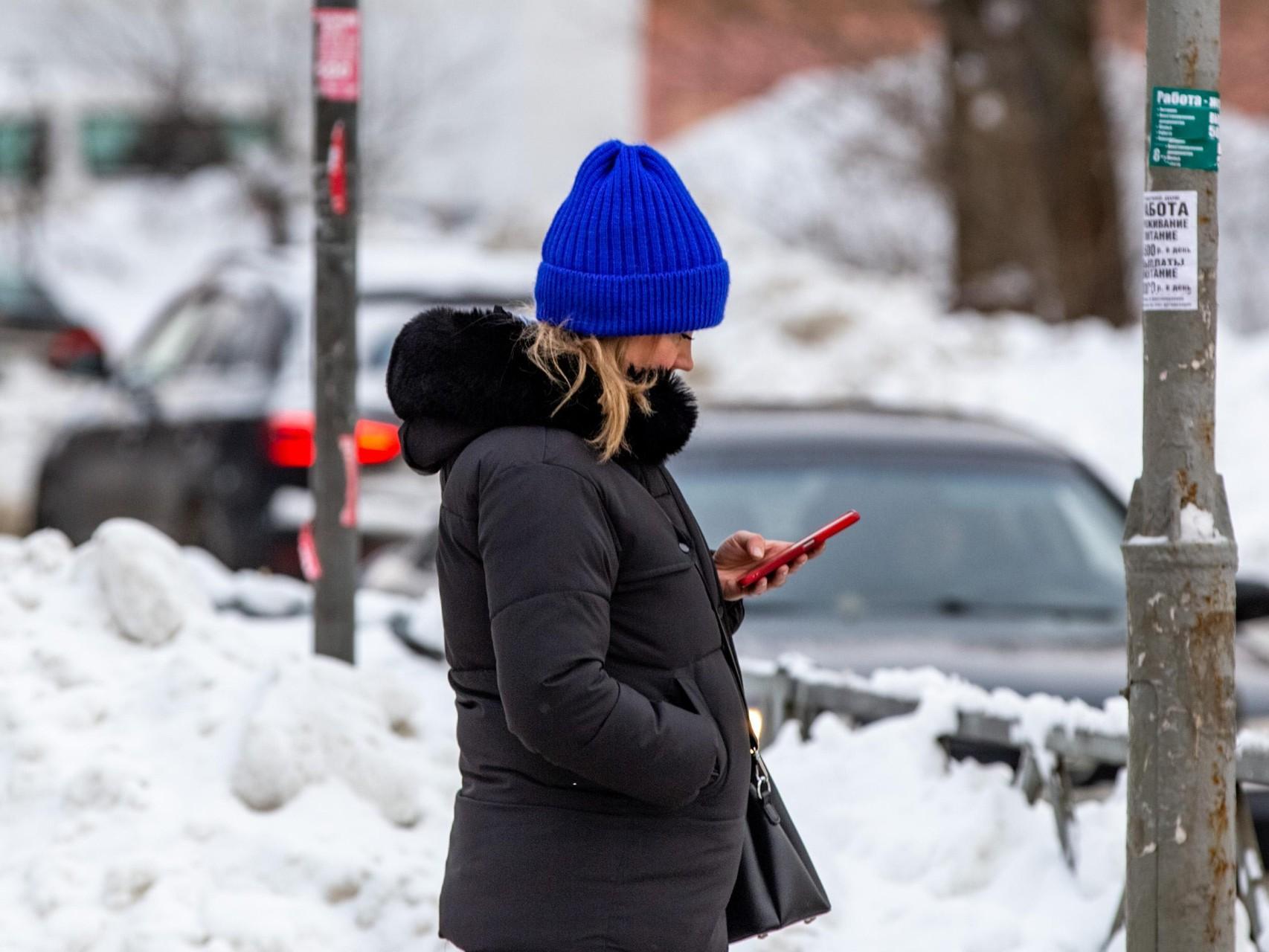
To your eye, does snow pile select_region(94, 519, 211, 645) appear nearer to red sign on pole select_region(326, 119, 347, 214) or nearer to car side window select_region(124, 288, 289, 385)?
red sign on pole select_region(326, 119, 347, 214)

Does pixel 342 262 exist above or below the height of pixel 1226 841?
above

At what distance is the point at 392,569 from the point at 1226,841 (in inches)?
138

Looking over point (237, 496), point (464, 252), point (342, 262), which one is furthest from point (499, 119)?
point (342, 262)

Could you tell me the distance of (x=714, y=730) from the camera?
2.45 meters

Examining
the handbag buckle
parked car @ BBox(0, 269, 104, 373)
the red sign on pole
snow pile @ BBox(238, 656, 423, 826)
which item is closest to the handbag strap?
the handbag buckle

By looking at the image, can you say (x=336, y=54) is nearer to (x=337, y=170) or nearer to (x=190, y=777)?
(x=337, y=170)

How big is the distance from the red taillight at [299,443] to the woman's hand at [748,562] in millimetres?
4990

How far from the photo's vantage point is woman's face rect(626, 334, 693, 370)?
2.53 metres

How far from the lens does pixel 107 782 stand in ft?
12.1

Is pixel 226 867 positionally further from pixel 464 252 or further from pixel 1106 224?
pixel 1106 224

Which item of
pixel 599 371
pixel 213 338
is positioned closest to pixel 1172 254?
pixel 599 371

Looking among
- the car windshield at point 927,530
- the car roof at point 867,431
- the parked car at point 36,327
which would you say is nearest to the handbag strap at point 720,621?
the car windshield at point 927,530

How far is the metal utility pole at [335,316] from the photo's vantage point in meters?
4.24

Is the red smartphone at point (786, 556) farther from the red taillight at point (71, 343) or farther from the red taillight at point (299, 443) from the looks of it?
the red taillight at point (71, 343)
